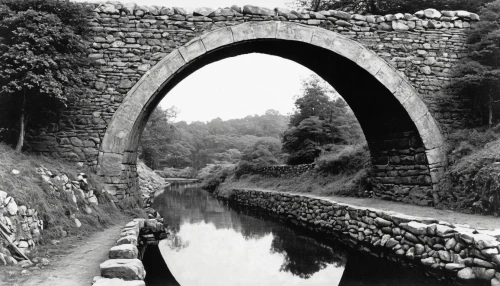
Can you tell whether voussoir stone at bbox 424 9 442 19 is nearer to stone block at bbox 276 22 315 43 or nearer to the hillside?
stone block at bbox 276 22 315 43

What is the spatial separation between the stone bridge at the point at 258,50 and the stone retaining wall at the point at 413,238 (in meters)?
1.66

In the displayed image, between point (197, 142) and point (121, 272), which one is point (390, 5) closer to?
point (121, 272)

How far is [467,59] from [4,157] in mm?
9362

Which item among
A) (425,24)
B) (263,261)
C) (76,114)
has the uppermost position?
(425,24)

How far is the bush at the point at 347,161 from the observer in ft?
43.7

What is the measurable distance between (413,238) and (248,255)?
3150mm

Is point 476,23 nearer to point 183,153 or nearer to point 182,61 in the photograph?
point 182,61

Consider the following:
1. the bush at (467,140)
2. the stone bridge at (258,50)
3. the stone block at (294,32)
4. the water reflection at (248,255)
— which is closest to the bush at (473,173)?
the bush at (467,140)

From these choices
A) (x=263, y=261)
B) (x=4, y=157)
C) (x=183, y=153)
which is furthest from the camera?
(x=183, y=153)

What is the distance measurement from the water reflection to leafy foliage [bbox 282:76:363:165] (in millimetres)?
7286

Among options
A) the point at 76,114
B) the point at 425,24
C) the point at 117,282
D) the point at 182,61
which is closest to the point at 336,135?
the point at 425,24

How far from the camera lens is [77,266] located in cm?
412

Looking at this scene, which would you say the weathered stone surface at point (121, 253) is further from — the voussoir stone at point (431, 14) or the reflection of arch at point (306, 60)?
the voussoir stone at point (431, 14)

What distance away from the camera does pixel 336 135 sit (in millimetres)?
18688
